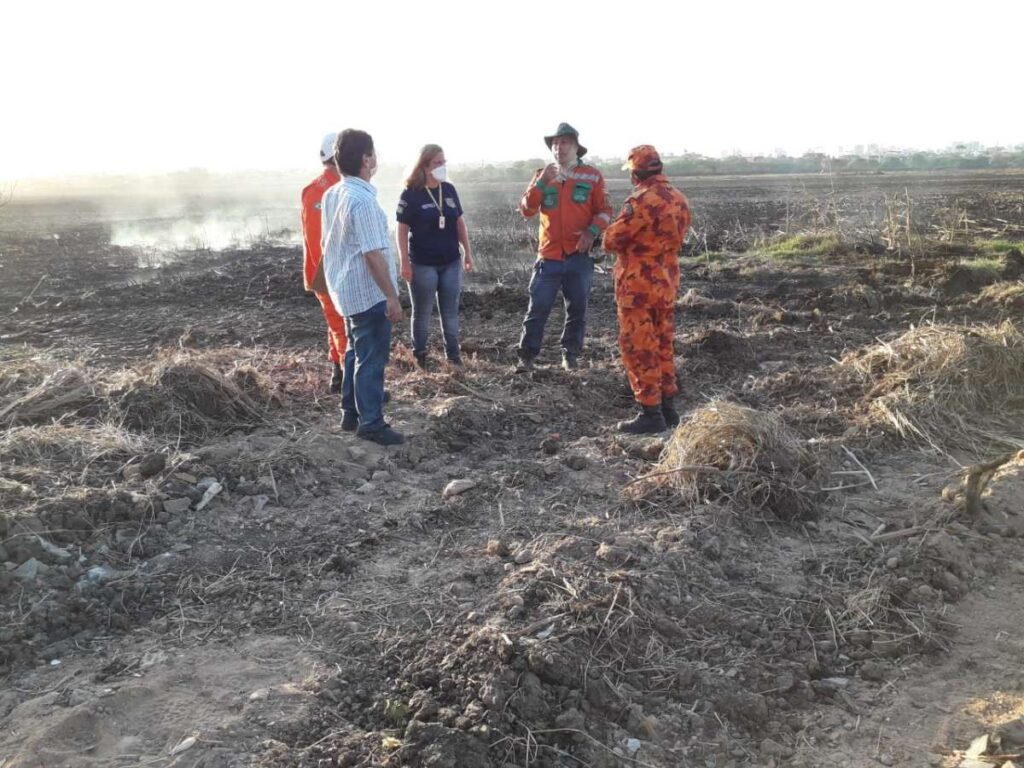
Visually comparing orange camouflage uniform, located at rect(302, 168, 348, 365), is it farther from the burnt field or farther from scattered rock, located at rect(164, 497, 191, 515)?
scattered rock, located at rect(164, 497, 191, 515)

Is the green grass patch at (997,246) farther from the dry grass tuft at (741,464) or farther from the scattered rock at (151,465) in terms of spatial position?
the scattered rock at (151,465)

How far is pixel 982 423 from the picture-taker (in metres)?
5.05

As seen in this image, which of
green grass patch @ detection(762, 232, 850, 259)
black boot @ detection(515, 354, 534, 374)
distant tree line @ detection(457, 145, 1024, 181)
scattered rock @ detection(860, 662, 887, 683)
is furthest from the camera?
distant tree line @ detection(457, 145, 1024, 181)

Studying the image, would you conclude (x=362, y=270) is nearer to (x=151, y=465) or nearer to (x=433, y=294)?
(x=151, y=465)

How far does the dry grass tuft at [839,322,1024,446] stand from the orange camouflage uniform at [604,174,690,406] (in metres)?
1.53

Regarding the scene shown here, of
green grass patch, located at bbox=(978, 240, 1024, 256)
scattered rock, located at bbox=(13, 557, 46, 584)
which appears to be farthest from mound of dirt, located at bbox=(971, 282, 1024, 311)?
scattered rock, located at bbox=(13, 557, 46, 584)

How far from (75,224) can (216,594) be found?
2117cm

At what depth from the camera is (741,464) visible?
4.06 metres

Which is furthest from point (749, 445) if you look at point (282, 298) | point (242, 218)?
point (242, 218)

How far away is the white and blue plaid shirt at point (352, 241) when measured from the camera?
4.20 meters

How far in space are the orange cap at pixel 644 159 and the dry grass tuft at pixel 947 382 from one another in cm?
223

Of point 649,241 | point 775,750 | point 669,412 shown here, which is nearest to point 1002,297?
point 669,412

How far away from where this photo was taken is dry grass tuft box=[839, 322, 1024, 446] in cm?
491

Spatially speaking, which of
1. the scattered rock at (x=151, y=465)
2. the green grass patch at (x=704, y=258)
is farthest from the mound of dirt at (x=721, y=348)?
the green grass patch at (x=704, y=258)
